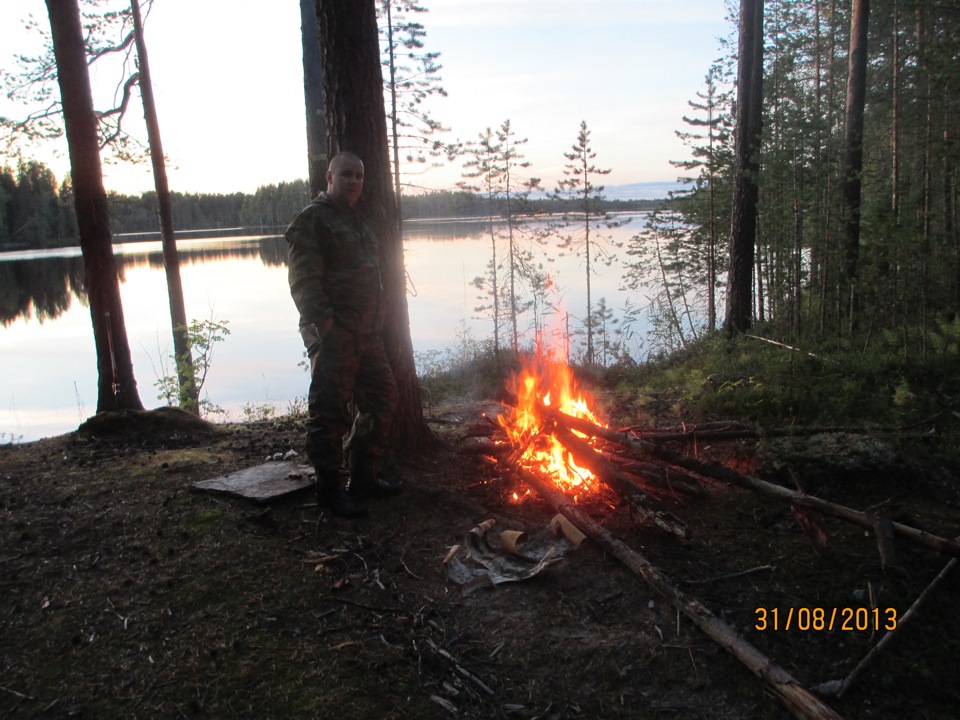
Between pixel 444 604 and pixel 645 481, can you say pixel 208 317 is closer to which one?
pixel 645 481

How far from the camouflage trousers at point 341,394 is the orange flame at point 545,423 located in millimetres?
1296

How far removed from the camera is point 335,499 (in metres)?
4.60

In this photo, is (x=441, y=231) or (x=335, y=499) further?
(x=441, y=231)

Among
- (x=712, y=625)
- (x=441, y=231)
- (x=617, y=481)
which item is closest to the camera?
(x=712, y=625)

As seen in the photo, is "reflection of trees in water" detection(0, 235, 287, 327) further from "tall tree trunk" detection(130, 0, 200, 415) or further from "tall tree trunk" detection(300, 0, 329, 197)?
"tall tree trunk" detection(300, 0, 329, 197)

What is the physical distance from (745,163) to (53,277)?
44033mm

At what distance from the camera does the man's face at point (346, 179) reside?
4602 mm

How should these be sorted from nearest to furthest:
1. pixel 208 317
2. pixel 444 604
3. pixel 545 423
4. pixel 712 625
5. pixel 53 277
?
pixel 712 625, pixel 444 604, pixel 545 423, pixel 208 317, pixel 53 277

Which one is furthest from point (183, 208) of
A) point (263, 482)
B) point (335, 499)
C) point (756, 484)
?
point (756, 484)

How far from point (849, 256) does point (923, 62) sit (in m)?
4.68

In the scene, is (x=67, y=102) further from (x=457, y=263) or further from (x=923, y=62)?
(x=457, y=263)

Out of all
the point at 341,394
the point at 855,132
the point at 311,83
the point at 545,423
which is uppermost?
the point at 311,83

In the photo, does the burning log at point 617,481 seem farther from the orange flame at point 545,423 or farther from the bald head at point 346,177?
the bald head at point 346,177
